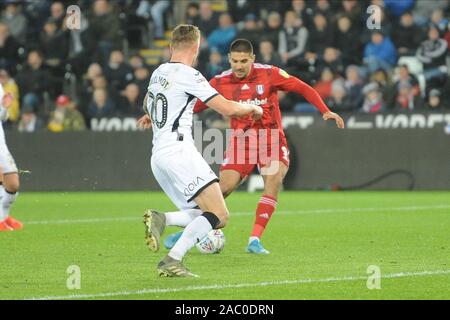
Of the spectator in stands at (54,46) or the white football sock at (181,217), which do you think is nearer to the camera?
the white football sock at (181,217)

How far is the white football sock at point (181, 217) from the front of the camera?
10.5 metres

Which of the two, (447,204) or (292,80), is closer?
(292,80)

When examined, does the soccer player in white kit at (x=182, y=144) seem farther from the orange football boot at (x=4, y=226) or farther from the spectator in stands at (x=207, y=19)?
the spectator in stands at (x=207, y=19)

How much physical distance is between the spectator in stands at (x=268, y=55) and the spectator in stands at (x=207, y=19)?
2309 millimetres

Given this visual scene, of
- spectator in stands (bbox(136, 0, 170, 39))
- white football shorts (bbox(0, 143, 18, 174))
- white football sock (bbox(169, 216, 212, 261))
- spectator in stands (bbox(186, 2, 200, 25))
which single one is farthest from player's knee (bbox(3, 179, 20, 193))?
spectator in stands (bbox(136, 0, 170, 39))

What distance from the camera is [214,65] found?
23.6m

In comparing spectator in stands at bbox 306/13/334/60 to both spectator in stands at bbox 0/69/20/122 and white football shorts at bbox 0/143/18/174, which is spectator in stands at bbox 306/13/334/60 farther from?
white football shorts at bbox 0/143/18/174

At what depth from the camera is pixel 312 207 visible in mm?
18312

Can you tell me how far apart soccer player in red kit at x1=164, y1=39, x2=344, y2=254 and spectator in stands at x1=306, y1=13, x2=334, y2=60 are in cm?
1128

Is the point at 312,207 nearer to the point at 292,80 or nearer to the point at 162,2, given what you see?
the point at 292,80

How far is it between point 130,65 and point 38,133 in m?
2.96

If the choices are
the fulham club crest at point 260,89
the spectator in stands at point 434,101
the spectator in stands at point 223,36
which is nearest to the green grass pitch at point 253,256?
A: the fulham club crest at point 260,89

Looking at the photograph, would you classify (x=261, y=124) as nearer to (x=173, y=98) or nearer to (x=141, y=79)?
(x=173, y=98)

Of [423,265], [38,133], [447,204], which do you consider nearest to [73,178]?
[38,133]
